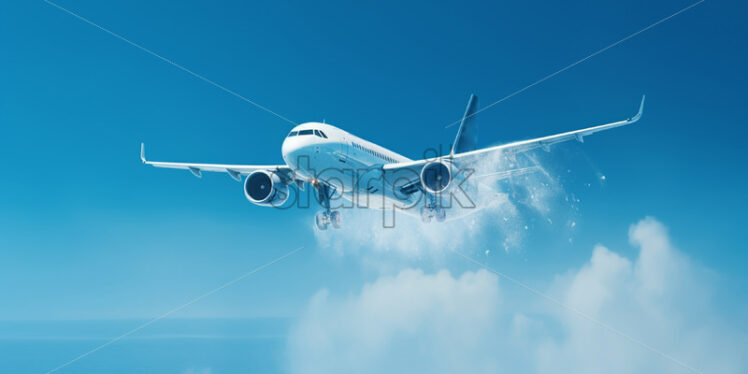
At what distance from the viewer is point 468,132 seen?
1902 inches

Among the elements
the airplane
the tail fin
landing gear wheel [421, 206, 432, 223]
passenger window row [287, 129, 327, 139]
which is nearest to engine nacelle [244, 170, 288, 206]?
the airplane

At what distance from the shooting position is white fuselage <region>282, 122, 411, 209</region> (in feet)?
92.6

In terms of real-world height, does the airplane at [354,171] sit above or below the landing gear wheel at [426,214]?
above

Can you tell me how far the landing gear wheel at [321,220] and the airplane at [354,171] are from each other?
0.23ft

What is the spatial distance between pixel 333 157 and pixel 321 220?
8266 mm

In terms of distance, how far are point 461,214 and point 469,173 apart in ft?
19.0

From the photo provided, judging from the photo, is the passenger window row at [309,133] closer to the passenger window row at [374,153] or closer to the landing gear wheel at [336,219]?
the passenger window row at [374,153]

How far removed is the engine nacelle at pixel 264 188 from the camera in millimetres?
34219

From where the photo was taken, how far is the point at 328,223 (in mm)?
36312

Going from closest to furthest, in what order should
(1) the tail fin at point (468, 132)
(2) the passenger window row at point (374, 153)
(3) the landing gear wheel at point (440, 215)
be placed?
(2) the passenger window row at point (374, 153)
(3) the landing gear wheel at point (440, 215)
(1) the tail fin at point (468, 132)

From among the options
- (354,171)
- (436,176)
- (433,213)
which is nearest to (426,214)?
(433,213)

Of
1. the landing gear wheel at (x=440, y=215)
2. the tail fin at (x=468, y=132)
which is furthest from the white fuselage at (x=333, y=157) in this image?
the tail fin at (x=468, y=132)

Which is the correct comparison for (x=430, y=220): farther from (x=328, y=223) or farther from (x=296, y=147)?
(x=296, y=147)

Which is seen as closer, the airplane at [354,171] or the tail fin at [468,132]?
the airplane at [354,171]
